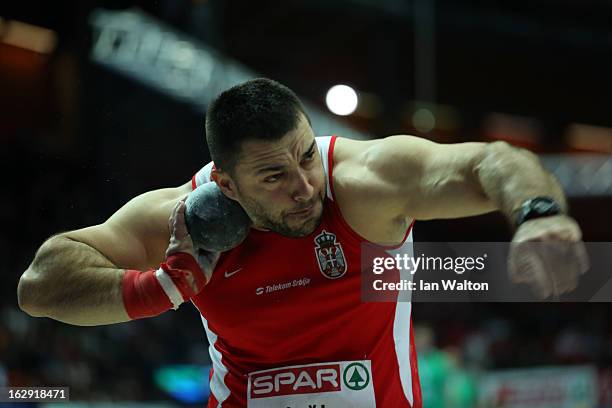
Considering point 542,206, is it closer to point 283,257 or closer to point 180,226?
point 283,257

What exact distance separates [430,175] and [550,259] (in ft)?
2.70

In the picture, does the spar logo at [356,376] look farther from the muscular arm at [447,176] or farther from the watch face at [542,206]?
the watch face at [542,206]

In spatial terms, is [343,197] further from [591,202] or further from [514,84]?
[514,84]

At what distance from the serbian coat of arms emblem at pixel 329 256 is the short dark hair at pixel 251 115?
0.37m

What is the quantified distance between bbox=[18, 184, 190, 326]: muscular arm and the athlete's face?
36cm

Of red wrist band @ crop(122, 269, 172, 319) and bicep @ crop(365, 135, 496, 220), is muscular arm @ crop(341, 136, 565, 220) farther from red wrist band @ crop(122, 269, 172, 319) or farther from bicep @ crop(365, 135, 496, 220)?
red wrist band @ crop(122, 269, 172, 319)

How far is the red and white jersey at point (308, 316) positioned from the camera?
2.84 metres

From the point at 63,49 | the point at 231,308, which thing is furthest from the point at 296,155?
the point at 63,49

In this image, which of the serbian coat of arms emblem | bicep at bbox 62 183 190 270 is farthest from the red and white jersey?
bicep at bbox 62 183 190 270

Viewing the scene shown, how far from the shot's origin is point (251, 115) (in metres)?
2.70

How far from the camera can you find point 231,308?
2.92 m

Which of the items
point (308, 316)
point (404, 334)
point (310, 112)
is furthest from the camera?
point (310, 112)

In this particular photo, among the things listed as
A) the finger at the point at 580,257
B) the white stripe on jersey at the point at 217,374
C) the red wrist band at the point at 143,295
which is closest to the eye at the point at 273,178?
the red wrist band at the point at 143,295

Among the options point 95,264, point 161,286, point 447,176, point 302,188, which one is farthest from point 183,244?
point 447,176
